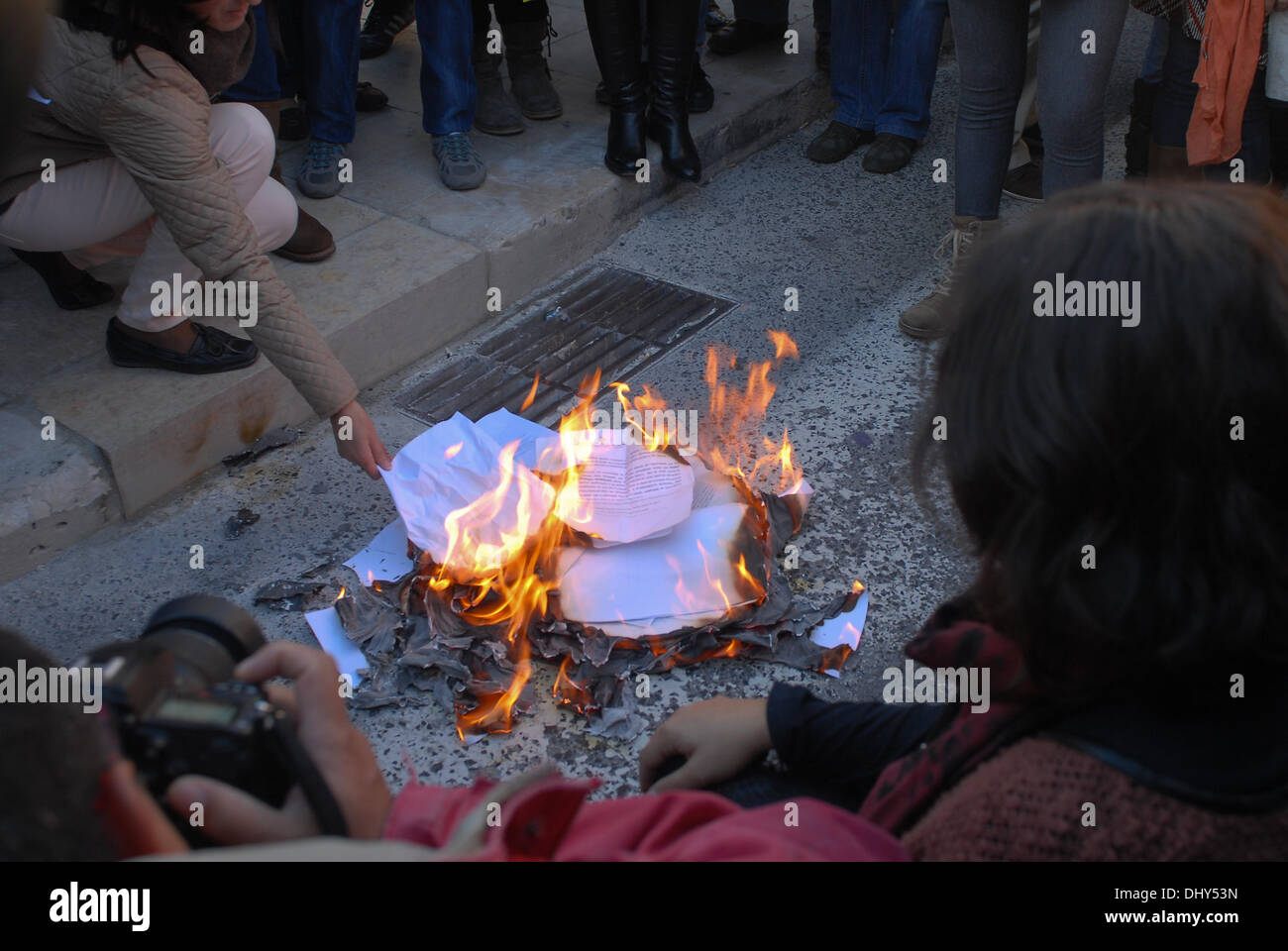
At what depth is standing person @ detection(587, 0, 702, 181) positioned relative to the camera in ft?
12.8

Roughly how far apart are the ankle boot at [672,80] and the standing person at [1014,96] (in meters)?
1.11

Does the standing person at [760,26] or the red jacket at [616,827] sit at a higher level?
the red jacket at [616,827]

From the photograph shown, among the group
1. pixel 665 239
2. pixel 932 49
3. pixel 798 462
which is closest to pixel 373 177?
pixel 665 239

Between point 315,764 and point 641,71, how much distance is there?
134 inches

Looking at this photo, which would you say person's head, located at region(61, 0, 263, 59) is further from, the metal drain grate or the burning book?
the metal drain grate

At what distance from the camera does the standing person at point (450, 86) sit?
3.68m

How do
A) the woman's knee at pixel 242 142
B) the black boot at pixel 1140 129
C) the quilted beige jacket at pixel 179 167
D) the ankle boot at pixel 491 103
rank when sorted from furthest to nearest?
the ankle boot at pixel 491 103, the black boot at pixel 1140 129, the woman's knee at pixel 242 142, the quilted beige jacket at pixel 179 167

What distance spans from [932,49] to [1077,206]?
3644 mm

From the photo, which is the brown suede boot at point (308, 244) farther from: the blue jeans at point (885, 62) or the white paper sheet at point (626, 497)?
the blue jeans at point (885, 62)

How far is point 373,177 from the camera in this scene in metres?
3.86

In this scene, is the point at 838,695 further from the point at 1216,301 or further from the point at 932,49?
the point at 932,49

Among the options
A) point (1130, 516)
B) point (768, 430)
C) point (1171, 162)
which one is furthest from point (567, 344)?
point (1130, 516)

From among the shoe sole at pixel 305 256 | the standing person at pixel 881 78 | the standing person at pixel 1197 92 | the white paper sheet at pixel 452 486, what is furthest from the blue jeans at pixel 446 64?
the standing person at pixel 1197 92

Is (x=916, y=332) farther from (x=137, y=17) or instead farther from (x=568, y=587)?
(x=137, y=17)
